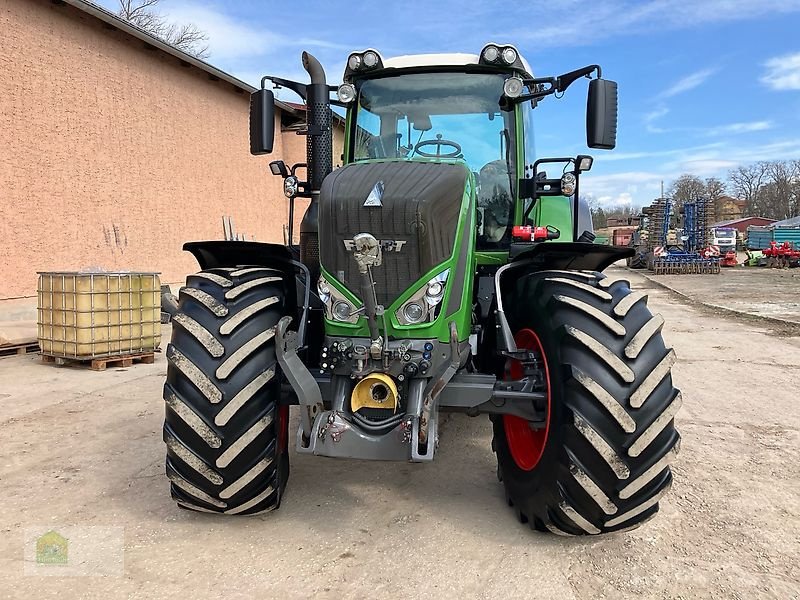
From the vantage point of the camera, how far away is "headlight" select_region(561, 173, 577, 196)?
4.21 meters

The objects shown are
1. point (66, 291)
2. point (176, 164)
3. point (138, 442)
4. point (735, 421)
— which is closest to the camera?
point (138, 442)

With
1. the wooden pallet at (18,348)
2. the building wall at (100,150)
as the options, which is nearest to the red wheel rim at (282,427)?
the wooden pallet at (18,348)

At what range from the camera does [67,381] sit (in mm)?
6816

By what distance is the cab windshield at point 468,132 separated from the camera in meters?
4.29

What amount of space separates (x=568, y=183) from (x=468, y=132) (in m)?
0.75

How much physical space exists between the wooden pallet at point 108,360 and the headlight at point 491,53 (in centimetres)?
573

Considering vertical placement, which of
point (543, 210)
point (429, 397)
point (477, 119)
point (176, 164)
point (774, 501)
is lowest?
point (774, 501)

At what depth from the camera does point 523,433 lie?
354 cm

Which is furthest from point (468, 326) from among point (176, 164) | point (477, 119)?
point (176, 164)

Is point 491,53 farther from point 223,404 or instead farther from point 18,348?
point 18,348

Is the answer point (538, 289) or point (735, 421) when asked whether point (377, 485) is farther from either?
point (735, 421)

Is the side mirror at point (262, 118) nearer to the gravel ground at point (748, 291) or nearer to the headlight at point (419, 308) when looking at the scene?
the headlight at point (419, 308)

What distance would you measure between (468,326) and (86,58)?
35.3 ft

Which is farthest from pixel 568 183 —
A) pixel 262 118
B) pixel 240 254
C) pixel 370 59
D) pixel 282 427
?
pixel 282 427
